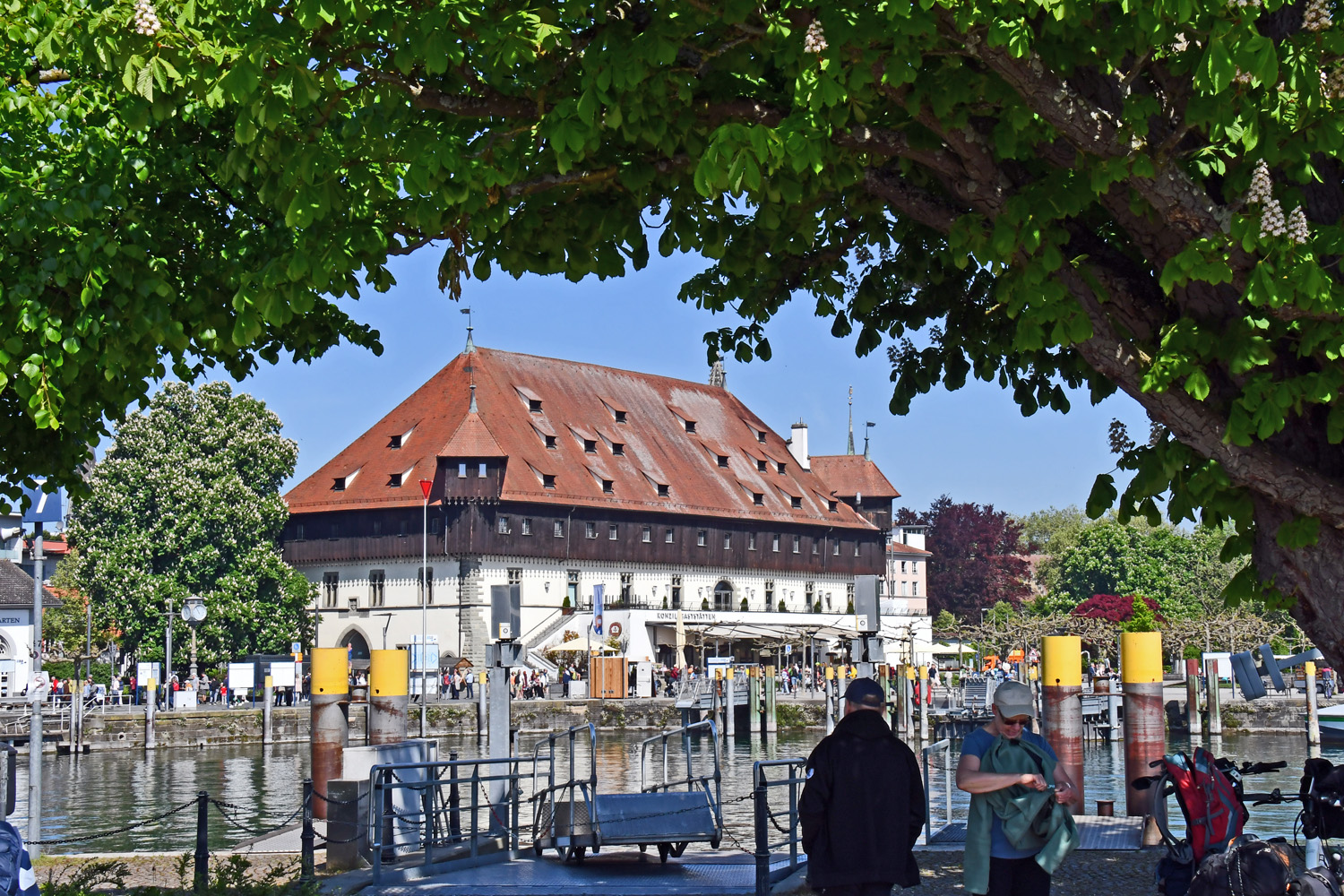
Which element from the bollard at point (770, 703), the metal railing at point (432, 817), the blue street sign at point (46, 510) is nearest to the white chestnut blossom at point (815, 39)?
the metal railing at point (432, 817)

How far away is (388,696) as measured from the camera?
848 inches

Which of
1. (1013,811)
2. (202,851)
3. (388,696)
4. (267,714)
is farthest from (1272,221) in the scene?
(267,714)

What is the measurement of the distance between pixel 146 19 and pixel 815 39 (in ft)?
11.1

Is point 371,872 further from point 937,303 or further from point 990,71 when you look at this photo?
point 990,71

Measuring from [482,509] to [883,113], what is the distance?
67.9 meters

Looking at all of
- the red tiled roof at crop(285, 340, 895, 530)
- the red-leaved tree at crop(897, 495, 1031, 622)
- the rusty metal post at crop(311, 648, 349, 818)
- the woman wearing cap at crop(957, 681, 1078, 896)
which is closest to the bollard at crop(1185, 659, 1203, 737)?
the rusty metal post at crop(311, 648, 349, 818)

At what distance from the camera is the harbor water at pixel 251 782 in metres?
26.1

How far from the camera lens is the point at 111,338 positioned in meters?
10.4

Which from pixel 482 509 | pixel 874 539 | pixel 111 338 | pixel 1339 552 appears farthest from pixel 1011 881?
pixel 874 539

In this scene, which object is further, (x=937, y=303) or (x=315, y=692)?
(x=315, y=692)

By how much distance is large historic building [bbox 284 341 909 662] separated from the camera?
7600 centimetres

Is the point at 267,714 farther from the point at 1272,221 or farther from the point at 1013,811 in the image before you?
the point at 1272,221

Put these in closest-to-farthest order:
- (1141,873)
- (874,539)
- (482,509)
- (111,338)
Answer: (111,338)
(1141,873)
(482,509)
(874,539)

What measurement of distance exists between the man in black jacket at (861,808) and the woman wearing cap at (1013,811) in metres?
0.36
